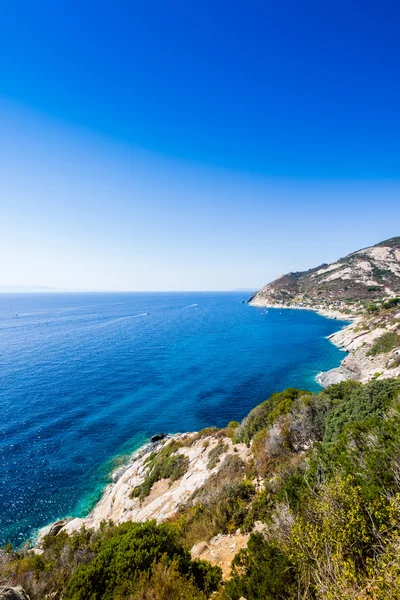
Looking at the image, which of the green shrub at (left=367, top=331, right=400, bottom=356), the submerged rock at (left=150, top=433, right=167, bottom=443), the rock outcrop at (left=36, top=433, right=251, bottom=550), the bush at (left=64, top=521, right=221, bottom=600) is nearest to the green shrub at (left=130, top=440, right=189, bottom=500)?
the rock outcrop at (left=36, top=433, right=251, bottom=550)

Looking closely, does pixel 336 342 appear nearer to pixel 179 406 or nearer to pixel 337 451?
pixel 179 406

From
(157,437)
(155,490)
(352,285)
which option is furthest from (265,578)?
(352,285)

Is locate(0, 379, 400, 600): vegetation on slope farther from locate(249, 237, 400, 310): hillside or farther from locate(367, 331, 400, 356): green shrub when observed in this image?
locate(249, 237, 400, 310): hillside

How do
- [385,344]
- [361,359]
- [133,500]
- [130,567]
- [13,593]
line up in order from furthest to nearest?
1. [385,344]
2. [361,359]
3. [133,500]
4. [130,567]
5. [13,593]

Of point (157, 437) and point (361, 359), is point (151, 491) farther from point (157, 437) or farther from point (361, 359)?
point (361, 359)

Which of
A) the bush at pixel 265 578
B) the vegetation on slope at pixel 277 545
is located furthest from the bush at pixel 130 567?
the bush at pixel 265 578

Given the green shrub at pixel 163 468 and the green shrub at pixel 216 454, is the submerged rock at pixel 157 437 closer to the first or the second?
the green shrub at pixel 163 468
